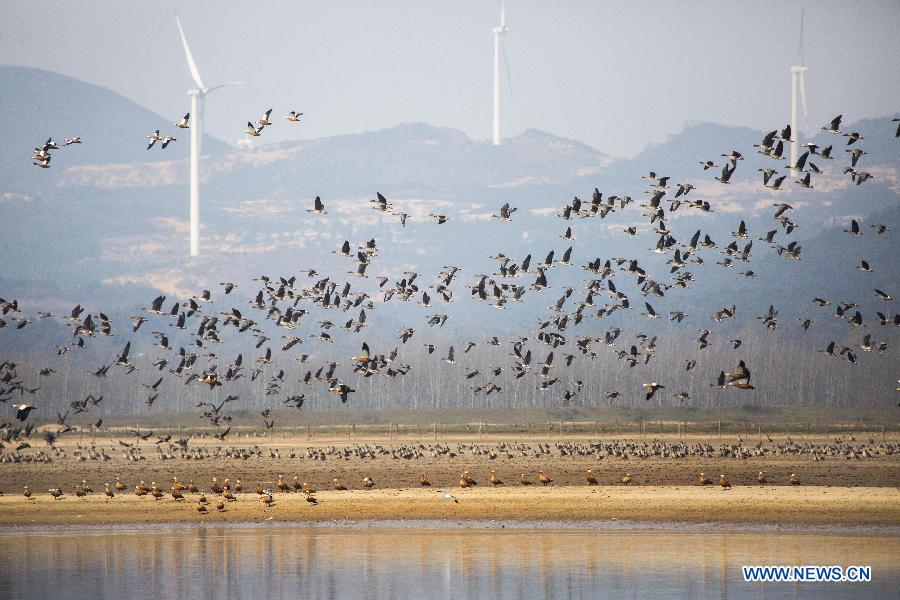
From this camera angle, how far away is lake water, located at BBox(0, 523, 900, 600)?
133 feet

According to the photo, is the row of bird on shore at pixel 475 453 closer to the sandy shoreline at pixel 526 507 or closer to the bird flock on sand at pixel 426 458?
the bird flock on sand at pixel 426 458

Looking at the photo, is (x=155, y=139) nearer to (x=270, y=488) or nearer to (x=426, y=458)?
(x=270, y=488)

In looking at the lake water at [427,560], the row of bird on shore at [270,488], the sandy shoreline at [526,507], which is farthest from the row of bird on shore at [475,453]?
the lake water at [427,560]

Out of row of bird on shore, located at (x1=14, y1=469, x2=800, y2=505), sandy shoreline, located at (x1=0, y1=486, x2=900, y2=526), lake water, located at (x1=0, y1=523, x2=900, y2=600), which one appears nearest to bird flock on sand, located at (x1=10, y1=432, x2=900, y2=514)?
row of bird on shore, located at (x1=14, y1=469, x2=800, y2=505)

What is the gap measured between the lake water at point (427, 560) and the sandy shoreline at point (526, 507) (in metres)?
2.39

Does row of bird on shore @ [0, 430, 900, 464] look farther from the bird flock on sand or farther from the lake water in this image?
the lake water

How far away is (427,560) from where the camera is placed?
4666 centimetres

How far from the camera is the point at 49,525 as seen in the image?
58.3 m

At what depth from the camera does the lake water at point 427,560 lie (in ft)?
133

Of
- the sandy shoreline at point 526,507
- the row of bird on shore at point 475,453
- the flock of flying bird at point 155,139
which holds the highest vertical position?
the flock of flying bird at point 155,139

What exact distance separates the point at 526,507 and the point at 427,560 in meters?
14.8

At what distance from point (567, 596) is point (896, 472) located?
41875mm

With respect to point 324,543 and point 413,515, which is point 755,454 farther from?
point 324,543

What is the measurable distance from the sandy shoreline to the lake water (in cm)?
239
